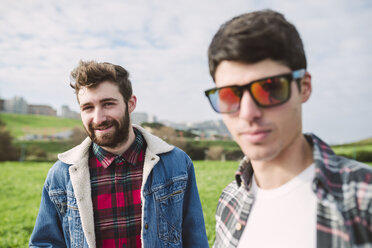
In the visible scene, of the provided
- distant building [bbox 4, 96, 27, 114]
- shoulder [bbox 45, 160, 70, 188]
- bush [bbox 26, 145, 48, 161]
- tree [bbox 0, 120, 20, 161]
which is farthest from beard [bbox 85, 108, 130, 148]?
distant building [bbox 4, 96, 27, 114]

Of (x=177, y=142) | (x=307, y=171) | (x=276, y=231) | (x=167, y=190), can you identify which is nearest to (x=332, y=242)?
(x=276, y=231)

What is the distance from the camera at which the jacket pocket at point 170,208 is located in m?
3.14

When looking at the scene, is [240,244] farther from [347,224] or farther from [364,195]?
[364,195]

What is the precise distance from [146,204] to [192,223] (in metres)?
0.67

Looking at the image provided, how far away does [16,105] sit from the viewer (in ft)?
371

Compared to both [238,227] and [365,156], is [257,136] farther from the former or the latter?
[365,156]

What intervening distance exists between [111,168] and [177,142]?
65.3 feet

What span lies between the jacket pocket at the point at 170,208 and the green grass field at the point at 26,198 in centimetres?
452

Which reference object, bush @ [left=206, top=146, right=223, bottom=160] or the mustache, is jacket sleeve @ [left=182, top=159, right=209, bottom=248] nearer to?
the mustache

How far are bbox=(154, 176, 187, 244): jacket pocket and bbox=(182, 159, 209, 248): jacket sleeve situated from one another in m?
0.11

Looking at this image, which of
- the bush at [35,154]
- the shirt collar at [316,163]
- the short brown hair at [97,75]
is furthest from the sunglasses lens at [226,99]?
the bush at [35,154]

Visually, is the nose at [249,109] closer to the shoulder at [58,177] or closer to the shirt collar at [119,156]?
the shirt collar at [119,156]

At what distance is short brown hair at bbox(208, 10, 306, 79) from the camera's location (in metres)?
1.56

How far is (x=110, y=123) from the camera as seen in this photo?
3.10 metres
